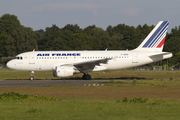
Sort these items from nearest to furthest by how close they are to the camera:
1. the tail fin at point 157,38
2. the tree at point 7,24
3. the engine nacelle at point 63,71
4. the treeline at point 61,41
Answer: the engine nacelle at point 63,71
the tail fin at point 157,38
the treeline at point 61,41
the tree at point 7,24

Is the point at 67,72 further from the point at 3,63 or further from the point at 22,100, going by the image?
the point at 3,63

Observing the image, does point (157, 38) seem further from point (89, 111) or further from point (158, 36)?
point (89, 111)

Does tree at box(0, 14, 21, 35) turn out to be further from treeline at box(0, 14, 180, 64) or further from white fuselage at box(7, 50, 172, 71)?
white fuselage at box(7, 50, 172, 71)

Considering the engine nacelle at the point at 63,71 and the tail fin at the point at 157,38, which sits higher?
the tail fin at the point at 157,38

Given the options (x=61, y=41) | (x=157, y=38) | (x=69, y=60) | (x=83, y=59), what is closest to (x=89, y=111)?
(x=69, y=60)

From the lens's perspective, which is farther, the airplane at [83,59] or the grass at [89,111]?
the airplane at [83,59]

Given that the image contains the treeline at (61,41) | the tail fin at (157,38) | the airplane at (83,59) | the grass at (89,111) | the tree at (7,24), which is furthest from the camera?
the tree at (7,24)

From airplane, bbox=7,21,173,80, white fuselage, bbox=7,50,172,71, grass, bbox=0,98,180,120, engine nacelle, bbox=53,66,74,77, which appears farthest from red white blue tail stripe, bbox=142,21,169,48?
grass, bbox=0,98,180,120

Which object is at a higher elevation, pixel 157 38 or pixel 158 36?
pixel 158 36

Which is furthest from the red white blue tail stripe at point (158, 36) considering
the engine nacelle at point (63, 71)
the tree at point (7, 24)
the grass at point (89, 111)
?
the tree at point (7, 24)

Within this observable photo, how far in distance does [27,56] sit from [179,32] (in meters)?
88.3

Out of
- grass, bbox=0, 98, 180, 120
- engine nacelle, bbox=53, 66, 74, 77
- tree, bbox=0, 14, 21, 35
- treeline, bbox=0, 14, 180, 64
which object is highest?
tree, bbox=0, 14, 21, 35

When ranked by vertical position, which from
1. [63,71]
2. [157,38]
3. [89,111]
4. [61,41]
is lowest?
[89,111]

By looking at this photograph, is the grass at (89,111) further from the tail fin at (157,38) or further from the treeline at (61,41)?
the treeline at (61,41)
